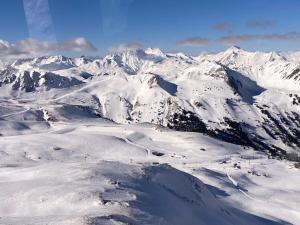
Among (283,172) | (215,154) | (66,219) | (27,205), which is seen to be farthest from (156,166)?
(215,154)

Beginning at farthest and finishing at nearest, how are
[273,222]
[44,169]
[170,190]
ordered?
[273,222] < [44,169] < [170,190]

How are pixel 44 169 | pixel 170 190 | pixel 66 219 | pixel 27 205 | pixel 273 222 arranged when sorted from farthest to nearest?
pixel 273 222, pixel 44 169, pixel 170 190, pixel 27 205, pixel 66 219

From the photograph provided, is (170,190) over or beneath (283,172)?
over

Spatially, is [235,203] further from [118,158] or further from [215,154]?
[215,154]

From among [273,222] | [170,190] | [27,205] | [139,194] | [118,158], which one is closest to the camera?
[27,205]

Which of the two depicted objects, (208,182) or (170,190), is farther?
(208,182)

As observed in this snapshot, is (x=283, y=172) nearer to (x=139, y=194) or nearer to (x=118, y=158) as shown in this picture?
(x=118, y=158)

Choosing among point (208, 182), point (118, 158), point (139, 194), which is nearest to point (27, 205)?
point (139, 194)

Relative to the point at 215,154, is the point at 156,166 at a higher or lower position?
higher

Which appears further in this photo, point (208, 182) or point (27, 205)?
point (208, 182)
